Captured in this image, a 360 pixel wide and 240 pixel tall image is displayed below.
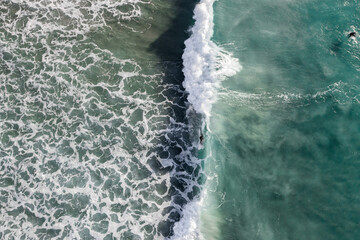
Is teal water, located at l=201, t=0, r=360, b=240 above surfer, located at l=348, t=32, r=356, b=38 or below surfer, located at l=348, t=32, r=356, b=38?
below

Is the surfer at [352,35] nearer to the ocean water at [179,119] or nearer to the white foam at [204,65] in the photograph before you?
the ocean water at [179,119]

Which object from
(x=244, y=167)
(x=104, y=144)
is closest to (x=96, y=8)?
(x=104, y=144)

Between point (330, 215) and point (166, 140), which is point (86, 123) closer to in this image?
point (166, 140)

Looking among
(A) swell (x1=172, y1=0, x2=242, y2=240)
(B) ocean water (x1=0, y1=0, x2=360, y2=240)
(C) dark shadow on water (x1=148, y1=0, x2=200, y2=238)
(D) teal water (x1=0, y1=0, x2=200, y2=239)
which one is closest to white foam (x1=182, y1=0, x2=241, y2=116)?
(A) swell (x1=172, y1=0, x2=242, y2=240)

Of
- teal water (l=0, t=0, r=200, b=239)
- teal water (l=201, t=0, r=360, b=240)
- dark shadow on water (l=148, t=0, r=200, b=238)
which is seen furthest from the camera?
dark shadow on water (l=148, t=0, r=200, b=238)

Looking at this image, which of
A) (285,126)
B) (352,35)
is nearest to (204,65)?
(285,126)

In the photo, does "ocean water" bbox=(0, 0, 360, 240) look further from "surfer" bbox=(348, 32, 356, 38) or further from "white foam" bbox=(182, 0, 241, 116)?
"surfer" bbox=(348, 32, 356, 38)
